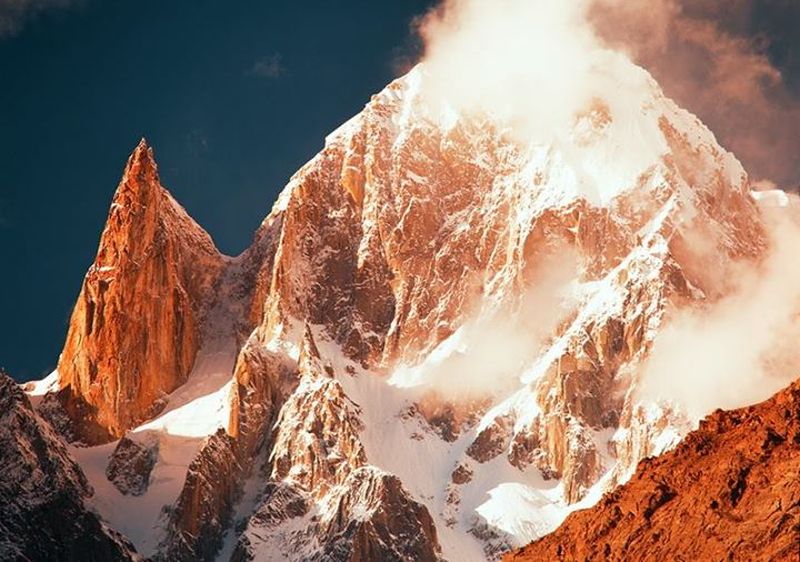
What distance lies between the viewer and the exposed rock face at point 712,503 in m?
63.2

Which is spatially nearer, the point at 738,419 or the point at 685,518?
the point at 685,518

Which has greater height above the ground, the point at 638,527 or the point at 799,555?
the point at 638,527

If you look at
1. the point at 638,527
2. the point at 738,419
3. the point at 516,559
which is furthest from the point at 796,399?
the point at 516,559

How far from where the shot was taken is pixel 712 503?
65875mm

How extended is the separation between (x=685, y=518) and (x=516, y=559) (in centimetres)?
1018

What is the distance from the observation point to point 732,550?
63.0 m

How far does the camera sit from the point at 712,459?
227 feet

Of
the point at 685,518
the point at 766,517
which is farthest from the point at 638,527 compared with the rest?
the point at 766,517

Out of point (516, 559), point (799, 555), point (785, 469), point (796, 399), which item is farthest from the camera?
point (516, 559)

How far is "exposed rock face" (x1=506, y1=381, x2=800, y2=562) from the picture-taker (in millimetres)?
63188

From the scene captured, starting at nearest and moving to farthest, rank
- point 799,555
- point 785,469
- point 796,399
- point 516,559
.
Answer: point 799,555 → point 785,469 → point 796,399 → point 516,559

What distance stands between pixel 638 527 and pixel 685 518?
2325 mm

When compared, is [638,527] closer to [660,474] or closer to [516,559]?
[660,474]

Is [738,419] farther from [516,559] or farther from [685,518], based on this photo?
[516,559]
